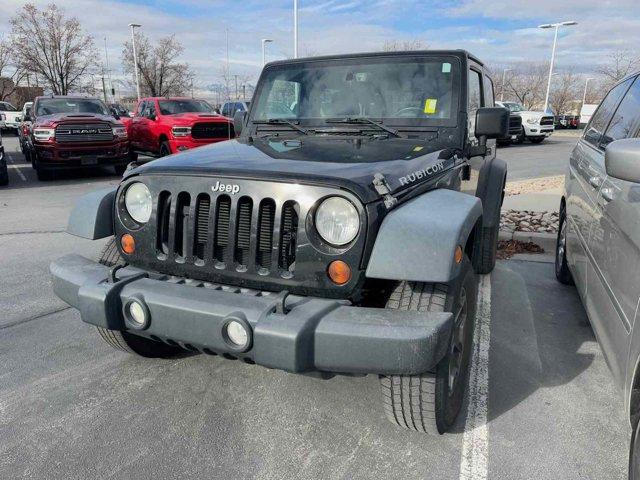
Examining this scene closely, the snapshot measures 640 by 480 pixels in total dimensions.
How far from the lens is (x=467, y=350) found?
278cm

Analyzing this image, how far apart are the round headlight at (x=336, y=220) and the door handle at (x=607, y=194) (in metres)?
1.44

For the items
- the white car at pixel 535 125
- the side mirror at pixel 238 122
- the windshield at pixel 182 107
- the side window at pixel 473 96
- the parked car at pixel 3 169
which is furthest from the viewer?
the white car at pixel 535 125

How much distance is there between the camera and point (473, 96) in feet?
12.5

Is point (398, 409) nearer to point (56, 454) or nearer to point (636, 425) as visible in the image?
point (636, 425)

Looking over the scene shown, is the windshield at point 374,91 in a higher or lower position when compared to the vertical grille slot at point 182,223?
higher

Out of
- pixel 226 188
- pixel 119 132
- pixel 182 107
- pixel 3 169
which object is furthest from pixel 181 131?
pixel 226 188

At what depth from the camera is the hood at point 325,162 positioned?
2.32 m

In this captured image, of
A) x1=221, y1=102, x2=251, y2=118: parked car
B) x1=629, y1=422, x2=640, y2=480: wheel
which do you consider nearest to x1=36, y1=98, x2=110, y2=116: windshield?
x1=221, y1=102, x2=251, y2=118: parked car

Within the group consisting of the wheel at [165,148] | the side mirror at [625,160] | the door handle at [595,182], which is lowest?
the wheel at [165,148]

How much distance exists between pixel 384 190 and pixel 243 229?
685 millimetres

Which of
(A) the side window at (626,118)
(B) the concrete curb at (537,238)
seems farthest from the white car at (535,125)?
(A) the side window at (626,118)

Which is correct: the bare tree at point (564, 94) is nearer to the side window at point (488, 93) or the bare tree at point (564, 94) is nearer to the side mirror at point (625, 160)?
the side window at point (488, 93)

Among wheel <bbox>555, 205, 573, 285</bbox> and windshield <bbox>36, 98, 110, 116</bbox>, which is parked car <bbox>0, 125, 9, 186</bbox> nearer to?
windshield <bbox>36, 98, 110, 116</bbox>

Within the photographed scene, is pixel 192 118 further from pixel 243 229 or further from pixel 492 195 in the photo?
pixel 243 229
